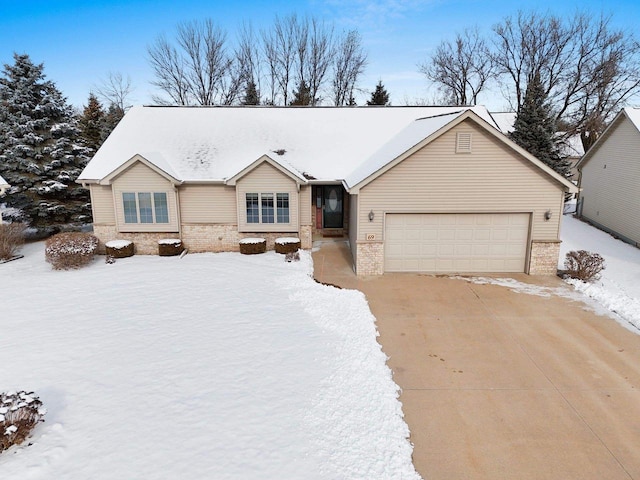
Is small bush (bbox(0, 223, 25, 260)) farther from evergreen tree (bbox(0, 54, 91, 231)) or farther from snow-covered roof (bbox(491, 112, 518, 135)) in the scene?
snow-covered roof (bbox(491, 112, 518, 135))

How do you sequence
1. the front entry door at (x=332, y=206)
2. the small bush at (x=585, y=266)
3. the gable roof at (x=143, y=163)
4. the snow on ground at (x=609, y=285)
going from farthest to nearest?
the front entry door at (x=332, y=206)
the gable roof at (x=143, y=163)
the small bush at (x=585, y=266)
the snow on ground at (x=609, y=285)

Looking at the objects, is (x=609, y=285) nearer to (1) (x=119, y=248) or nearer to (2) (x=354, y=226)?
(2) (x=354, y=226)

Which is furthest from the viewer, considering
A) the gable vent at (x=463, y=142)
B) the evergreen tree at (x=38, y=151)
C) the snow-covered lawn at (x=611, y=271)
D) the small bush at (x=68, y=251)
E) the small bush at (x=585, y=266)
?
the evergreen tree at (x=38, y=151)

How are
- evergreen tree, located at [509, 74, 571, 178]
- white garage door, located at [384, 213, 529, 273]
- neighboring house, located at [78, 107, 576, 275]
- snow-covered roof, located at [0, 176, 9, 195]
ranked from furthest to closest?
evergreen tree, located at [509, 74, 571, 178]
snow-covered roof, located at [0, 176, 9, 195]
white garage door, located at [384, 213, 529, 273]
neighboring house, located at [78, 107, 576, 275]

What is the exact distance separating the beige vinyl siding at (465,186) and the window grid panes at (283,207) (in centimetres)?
402

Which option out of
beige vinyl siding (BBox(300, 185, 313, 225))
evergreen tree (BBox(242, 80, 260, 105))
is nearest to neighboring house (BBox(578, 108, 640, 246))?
beige vinyl siding (BBox(300, 185, 313, 225))

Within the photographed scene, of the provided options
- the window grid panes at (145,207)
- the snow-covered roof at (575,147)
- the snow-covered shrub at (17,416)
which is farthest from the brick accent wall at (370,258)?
the snow-covered roof at (575,147)

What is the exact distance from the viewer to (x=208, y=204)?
653 inches

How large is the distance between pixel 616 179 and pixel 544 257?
31.7 feet

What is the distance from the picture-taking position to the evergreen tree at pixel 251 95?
38281mm

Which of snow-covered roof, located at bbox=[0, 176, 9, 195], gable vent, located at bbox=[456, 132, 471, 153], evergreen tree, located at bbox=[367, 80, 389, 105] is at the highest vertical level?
evergreen tree, located at bbox=[367, 80, 389, 105]

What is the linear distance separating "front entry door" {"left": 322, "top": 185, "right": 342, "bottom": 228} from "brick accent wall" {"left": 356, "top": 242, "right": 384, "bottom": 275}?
19.4 feet

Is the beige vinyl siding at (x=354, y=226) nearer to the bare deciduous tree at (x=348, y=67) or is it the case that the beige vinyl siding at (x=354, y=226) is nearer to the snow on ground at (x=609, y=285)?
the snow on ground at (x=609, y=285)

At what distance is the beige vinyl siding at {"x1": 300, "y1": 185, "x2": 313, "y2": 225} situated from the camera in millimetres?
16547
